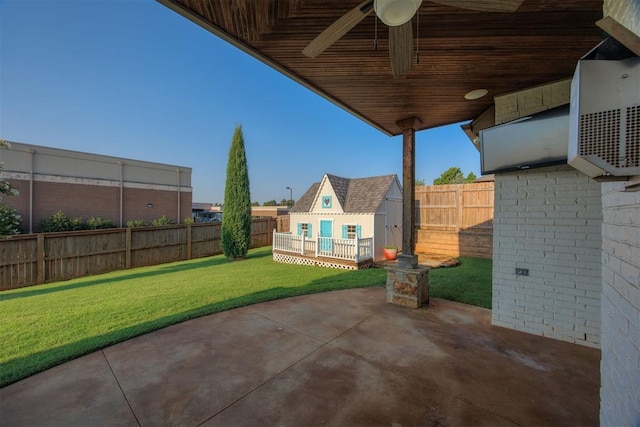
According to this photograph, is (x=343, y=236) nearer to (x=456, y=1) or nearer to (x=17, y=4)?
(x=456, y=1)

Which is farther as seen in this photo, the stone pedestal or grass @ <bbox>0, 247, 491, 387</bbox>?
the stone pedestal

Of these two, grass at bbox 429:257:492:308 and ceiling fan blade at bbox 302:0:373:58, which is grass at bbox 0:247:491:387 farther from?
ceiling fan blade at bbox 302:0:373:58

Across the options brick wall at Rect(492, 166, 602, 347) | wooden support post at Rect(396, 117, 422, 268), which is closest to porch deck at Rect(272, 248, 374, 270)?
wooden support post at Rect(396, 117, 422, 268)

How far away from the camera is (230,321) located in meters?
4.04

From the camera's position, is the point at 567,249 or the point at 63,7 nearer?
the point at 567,249

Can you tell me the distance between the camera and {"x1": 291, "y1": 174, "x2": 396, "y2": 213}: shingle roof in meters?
11.1

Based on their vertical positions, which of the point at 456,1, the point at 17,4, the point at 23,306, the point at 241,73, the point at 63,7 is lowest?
the point at 23,306

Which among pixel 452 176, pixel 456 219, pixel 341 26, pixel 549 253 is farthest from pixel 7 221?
pixel 452 176

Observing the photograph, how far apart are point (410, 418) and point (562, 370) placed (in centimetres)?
209

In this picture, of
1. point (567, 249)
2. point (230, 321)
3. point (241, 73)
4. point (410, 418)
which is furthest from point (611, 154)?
point (241, 73)

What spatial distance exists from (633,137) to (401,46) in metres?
1.75

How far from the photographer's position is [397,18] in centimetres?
181

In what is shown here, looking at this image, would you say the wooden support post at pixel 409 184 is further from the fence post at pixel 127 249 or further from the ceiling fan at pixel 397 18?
the fence post at pixel 127 249

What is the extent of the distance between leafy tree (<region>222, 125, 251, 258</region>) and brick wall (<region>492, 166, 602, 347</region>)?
967 cm
